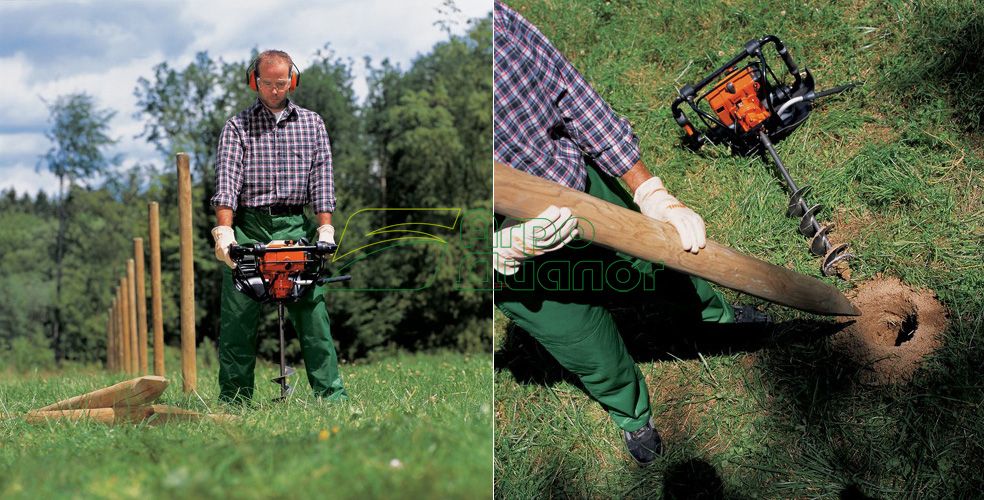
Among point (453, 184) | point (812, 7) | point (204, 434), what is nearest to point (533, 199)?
point (204, 434)

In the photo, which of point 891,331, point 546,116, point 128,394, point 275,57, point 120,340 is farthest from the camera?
point 120,340

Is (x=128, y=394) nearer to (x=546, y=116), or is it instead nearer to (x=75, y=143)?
(x=546, y=116)

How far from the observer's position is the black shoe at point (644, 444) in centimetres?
357

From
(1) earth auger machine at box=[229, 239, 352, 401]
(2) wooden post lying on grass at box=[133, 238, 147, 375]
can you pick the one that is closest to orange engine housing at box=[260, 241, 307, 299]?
(1) earth auger machine at box=[229, 239, 352, 401]

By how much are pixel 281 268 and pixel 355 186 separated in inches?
690

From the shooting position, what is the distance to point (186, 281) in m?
4.31

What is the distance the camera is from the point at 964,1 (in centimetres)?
444

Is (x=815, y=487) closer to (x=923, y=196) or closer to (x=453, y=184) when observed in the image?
(x=923, y=196)

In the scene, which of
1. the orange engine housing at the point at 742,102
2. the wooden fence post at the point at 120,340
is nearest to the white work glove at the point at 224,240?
the orange engine housing at the point at 742,102

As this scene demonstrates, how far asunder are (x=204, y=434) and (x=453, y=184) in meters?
18.2

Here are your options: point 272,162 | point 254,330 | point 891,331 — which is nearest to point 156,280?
point 254,330

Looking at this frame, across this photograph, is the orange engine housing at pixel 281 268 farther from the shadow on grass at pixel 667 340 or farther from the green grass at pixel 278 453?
the shadow on grass at pixel 667 340

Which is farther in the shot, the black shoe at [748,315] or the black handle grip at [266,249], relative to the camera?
the black shoe at [748,315]

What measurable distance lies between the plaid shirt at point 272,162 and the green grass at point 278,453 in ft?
3.09
